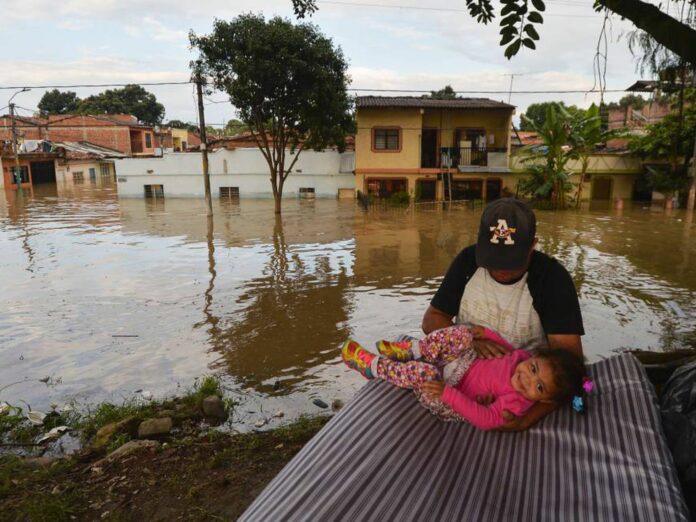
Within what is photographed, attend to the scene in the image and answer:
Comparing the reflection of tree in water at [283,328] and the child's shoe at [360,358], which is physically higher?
the child's shoe at [360,358]

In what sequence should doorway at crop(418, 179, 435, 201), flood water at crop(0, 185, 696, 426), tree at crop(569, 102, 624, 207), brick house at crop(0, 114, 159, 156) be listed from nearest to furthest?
flood water at crop(0, 185, 696, 426), tree at crop(569, 102, 624, 207), doorway at crop(418, 179, 435, 201), brick house at crop(0, 114, 159, 156)

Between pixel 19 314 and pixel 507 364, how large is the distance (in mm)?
9966

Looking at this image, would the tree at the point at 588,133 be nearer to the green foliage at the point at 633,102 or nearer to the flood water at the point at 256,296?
the flood water at the point at 256,296

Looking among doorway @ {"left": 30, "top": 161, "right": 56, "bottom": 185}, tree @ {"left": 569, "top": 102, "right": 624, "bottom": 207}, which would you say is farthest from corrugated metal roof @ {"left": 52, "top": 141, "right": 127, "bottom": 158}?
tree @ {"left": 569, "top": 102, "right": 624, "bottom": 207}

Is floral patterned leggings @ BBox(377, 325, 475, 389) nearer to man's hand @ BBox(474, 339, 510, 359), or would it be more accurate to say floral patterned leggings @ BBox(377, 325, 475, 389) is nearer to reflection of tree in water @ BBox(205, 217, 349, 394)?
man's hand @ BBox(474, 339, 510, 359)

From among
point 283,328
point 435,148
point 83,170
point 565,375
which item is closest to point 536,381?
point 565,375

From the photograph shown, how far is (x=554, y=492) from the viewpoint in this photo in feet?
6.30

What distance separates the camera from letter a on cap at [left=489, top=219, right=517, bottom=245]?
8.48ft

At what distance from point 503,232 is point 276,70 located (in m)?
19.2

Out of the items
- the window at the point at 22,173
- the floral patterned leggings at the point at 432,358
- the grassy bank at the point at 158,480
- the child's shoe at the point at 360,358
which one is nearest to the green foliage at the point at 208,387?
the grassy bank at the point at 158,480

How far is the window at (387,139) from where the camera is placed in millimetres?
29281

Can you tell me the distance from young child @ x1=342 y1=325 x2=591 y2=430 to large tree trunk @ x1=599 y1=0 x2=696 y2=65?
2586 millimetres

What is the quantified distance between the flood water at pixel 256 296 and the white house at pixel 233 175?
10644 mm

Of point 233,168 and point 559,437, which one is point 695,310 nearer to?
point 559,437
